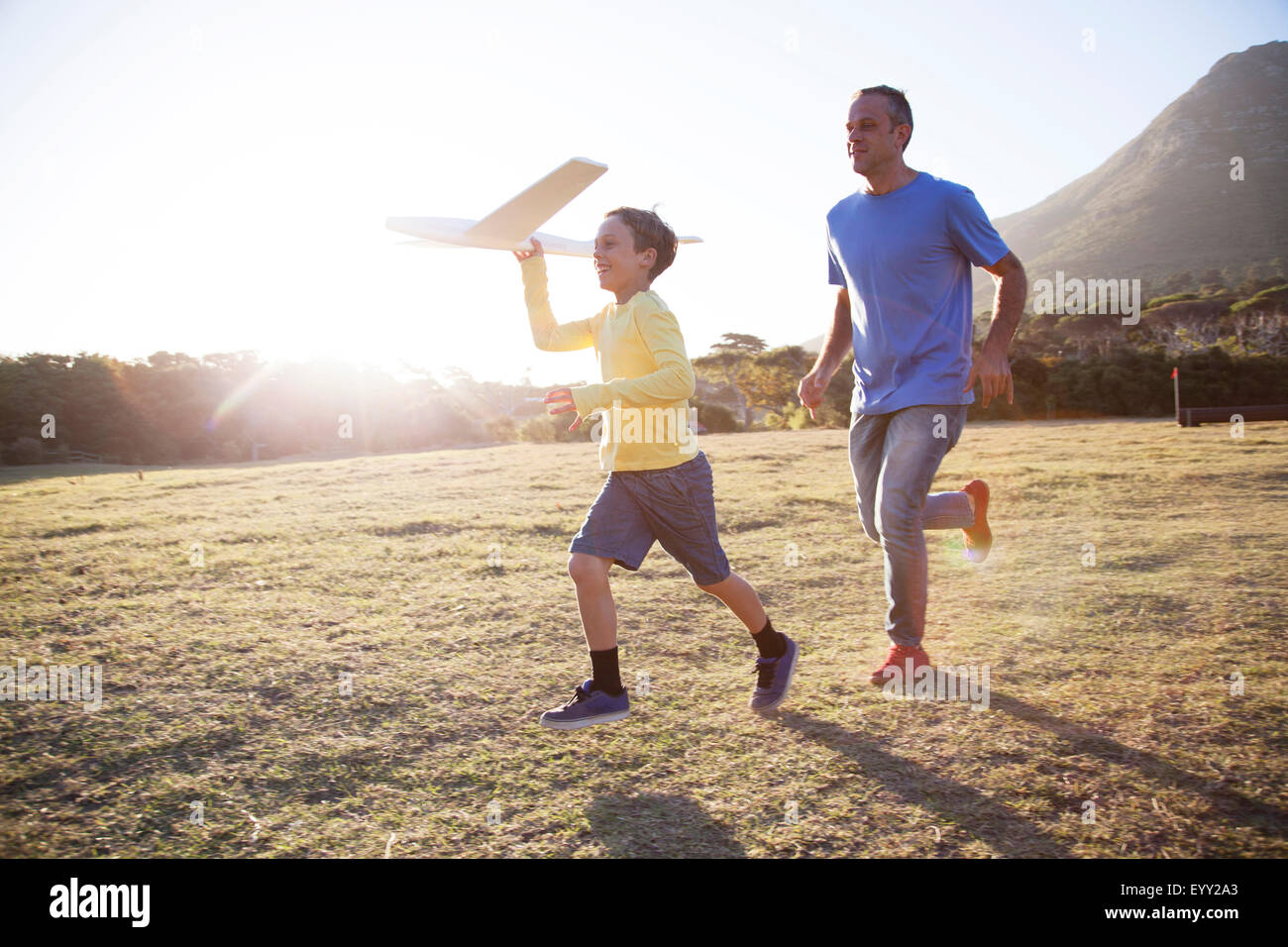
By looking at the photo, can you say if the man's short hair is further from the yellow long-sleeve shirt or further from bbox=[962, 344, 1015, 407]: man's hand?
the yellow long-sleeve shirt

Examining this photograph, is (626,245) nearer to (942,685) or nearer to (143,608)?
(942,685)

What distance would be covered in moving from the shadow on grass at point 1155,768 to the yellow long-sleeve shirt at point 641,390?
1.34 metres

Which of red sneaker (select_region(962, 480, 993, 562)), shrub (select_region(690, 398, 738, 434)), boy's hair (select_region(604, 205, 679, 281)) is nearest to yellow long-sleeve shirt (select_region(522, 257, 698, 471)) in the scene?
boy's hair (select_region(604, 205, 679, 281))

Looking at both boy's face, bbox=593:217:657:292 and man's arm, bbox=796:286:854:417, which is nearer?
boy's face, bbox=593:217:657:292

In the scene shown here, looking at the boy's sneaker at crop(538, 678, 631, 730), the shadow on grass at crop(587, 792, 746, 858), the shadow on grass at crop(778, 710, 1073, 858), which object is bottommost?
the shadow on grass at crop(587, 792, 746, 858)

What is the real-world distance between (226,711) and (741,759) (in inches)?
66.4

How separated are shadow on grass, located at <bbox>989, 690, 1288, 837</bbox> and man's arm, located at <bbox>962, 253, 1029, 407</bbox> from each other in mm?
1012

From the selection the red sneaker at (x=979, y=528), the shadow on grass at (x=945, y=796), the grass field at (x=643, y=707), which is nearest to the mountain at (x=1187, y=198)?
the grass field at (x=643, y=707)

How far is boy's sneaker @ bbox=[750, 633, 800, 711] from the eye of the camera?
2525 millimetres

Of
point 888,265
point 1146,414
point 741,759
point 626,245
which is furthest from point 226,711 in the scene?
point 1146,414

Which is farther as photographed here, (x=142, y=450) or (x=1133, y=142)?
(x=1133, y=142)

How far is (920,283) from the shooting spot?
106 inches
